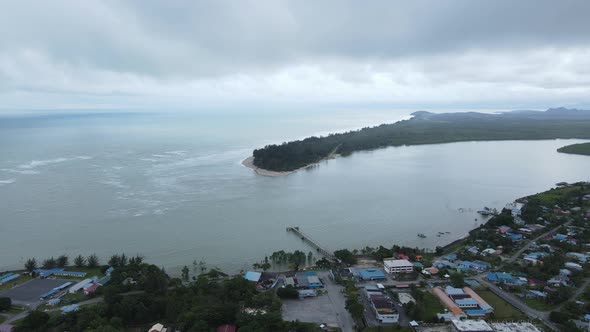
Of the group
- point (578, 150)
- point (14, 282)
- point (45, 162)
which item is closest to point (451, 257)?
point (14, 282)

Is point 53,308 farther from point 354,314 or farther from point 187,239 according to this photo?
point 354,314

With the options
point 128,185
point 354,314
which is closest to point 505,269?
point 354,314

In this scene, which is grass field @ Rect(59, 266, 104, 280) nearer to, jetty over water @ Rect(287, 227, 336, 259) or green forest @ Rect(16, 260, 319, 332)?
green forest @ Rect(16, 260, 319, 332)

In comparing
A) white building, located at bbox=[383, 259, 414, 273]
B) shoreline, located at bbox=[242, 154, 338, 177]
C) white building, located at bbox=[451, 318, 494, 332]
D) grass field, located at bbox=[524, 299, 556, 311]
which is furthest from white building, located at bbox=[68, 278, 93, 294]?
shoreline, located at bbox=[242, 154, 338, 177]

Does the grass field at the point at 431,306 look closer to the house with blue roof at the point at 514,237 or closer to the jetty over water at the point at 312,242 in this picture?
the jetty over water at the point at 312,242

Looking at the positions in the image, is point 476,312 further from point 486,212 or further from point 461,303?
point 486,212
